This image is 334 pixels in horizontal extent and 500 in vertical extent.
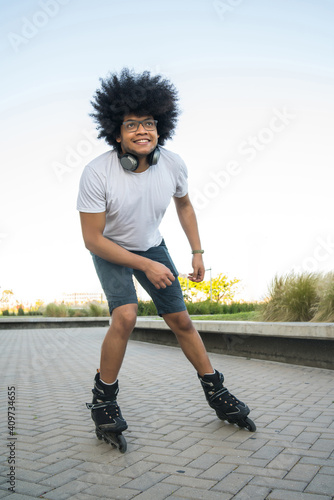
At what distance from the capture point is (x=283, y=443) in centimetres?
288

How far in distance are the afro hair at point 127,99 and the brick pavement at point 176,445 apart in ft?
6.35

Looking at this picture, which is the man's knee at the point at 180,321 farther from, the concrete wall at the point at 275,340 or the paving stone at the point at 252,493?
the concrete wall at the point at 275,340

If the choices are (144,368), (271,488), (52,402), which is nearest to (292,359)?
(144,368)

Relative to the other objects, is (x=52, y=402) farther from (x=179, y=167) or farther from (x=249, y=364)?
(x=249, y=364)

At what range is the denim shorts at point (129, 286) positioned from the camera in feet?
10.0

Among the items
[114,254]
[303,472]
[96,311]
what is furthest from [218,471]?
[96,311]

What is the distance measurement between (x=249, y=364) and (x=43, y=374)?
2840 mm

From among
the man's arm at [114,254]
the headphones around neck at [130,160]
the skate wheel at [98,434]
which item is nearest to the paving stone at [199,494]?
the skate wheel at [98,434]

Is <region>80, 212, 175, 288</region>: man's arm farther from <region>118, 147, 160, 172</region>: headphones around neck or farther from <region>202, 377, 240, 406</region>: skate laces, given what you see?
<region>202, 377, 240, 406</region>: skate laces

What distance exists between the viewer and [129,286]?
10.2 feet

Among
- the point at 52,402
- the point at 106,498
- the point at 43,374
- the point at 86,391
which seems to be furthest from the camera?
the point at 43,374

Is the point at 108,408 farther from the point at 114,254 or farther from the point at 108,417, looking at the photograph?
the point at 114,254

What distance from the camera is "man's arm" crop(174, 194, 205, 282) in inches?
140

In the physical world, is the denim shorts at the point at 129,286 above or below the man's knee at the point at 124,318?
above
